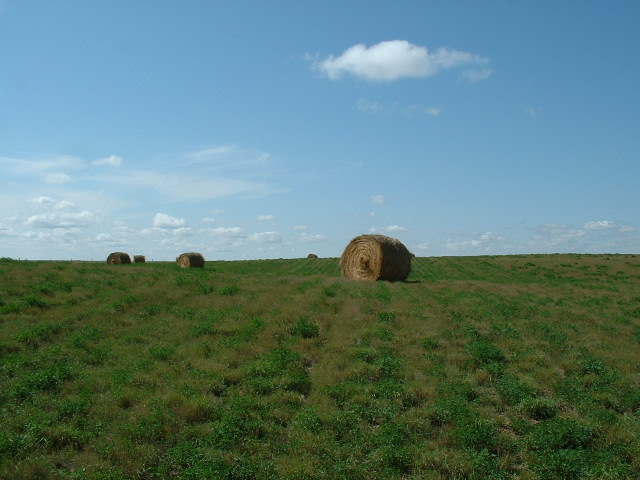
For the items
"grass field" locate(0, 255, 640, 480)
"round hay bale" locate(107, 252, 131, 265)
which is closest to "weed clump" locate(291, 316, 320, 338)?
"grass field" locate(0, 255, 640, 480)

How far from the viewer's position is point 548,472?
7.14 metres

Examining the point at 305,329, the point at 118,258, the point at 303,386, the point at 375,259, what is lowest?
the point at 303,386

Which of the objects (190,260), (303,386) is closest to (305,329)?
(303,386)

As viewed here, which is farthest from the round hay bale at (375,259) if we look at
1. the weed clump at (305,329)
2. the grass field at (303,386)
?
Result: the weed clump at (305,329)

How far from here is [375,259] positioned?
84.2 feet

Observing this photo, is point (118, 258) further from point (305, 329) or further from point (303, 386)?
point (303, 386)

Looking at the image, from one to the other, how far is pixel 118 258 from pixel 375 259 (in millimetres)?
23556

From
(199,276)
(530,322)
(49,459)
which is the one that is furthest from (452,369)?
(199,276)

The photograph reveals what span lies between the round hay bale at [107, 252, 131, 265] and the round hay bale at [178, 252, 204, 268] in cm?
569

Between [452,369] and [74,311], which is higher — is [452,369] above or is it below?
below

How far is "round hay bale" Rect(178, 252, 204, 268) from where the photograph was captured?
1411 inches

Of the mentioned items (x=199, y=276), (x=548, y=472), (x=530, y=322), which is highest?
(x=199, y=276)

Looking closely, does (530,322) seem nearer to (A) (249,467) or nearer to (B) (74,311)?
(A) (249,467)

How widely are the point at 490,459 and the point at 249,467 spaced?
3.84 metres
